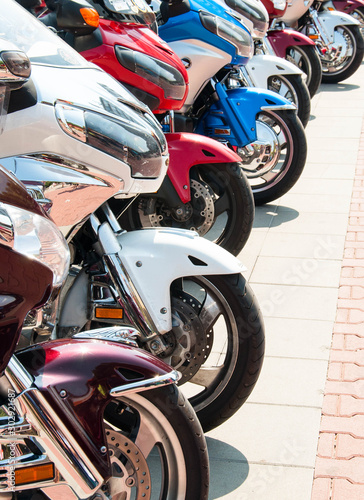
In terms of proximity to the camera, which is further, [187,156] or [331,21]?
[331,21]

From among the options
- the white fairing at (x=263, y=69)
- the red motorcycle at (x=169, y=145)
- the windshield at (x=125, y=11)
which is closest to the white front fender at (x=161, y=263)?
the red motorcycle at (x=169, y=145)

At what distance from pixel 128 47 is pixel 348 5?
8718mm

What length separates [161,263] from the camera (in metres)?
3.20

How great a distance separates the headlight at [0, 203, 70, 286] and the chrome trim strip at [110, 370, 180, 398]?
0.42 m

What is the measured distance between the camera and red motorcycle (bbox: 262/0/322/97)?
353 inches

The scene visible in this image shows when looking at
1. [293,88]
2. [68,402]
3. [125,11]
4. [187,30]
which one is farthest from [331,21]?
[68,402]

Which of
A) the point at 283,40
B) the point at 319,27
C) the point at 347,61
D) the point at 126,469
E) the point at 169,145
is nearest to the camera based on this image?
the point at 126,469

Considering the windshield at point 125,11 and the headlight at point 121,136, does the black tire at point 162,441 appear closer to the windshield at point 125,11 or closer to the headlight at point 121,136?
the headlight at point 121,136

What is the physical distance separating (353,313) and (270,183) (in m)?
1.98

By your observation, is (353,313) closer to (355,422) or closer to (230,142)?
(355,422)

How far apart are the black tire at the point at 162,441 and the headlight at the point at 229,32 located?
A: 368 centimetres

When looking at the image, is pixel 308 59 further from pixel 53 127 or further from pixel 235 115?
pixel 53 127

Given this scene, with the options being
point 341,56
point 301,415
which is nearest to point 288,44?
point 341,56

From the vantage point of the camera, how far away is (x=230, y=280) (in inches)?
132
